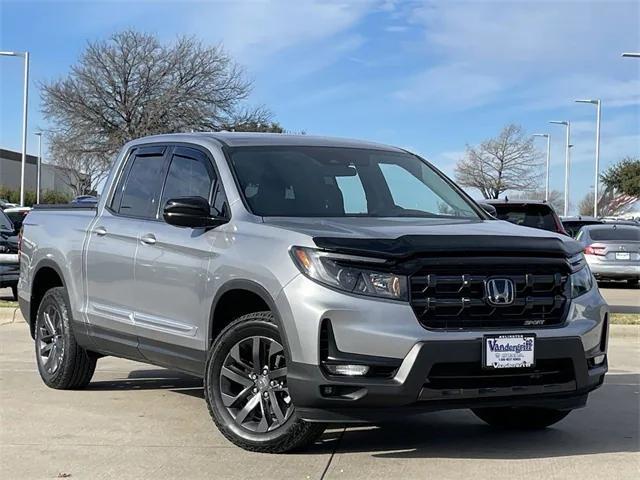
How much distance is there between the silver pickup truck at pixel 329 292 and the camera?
4801mm

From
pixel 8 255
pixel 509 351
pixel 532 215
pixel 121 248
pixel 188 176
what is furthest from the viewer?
pixel 532 215

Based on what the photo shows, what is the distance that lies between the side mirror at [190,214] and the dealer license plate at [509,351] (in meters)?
1.82

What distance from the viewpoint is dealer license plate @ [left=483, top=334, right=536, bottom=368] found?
4883 mm

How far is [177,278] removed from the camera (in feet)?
19.4

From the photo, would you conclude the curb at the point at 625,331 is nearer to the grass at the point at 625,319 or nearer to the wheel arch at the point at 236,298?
the grass at the point at 625,319

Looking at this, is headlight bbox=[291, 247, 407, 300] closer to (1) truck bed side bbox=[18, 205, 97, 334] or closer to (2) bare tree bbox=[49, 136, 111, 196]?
(1) truck bed side bbox=[18, 205, 97, 334]

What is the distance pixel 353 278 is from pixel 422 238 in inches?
18.1

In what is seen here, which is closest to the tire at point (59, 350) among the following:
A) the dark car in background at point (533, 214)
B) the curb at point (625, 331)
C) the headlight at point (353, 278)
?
the headlight at point (353, 278)

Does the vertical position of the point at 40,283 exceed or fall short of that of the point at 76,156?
it falls short

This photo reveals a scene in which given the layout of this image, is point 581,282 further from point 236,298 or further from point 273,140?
point 273,140

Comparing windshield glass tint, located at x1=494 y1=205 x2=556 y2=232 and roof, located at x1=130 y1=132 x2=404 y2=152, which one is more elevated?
roof, located at x1=130 y1=132 x2=404 y2=152

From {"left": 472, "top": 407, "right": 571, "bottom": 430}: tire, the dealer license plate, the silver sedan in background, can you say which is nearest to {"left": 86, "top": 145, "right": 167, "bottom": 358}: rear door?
{"left": 472, "top": 407, "right": 571, "bottom": 430}: tire

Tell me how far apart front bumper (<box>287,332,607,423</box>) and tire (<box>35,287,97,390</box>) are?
116 inches

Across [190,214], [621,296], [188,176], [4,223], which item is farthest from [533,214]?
[190,214]
